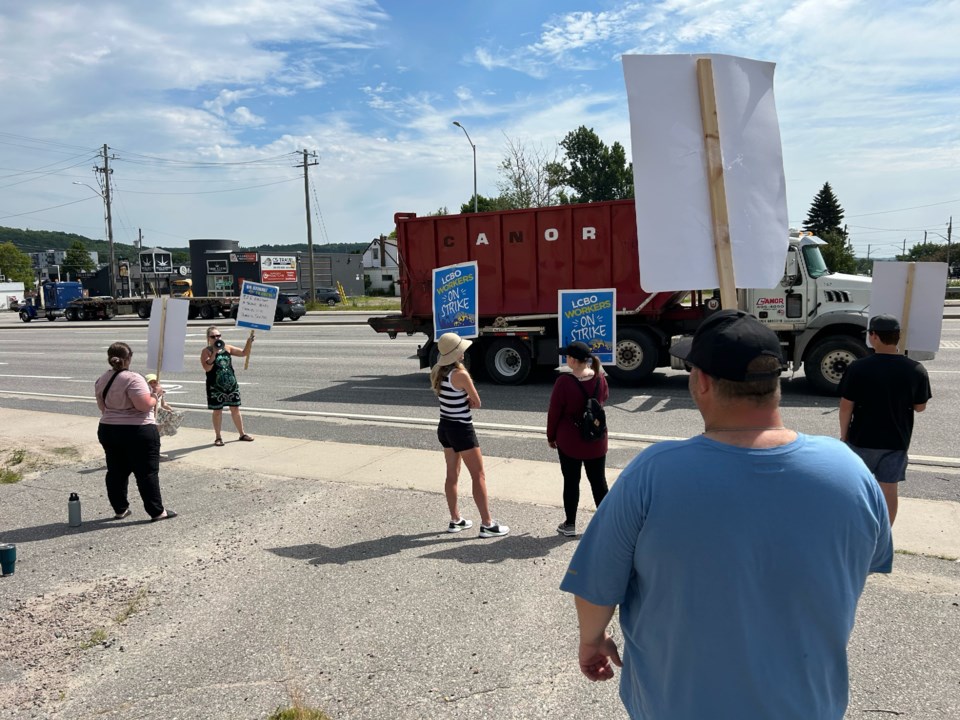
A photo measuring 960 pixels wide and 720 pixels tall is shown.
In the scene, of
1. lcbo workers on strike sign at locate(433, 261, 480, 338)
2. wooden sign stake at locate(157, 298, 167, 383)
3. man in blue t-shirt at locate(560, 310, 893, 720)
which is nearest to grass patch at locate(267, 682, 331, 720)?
man in blue t-shirt at locate(560, 310, 893, 720)

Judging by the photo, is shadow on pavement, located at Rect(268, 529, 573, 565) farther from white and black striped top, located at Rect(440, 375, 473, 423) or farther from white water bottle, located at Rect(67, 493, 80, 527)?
white water bottle, located at Rect(67, 493, 80, 527)

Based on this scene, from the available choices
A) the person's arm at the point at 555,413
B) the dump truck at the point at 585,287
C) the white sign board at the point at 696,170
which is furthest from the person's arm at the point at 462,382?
the dump truck at the point at 585,287

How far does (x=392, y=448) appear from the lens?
29.1 feet

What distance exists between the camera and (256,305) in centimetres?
995

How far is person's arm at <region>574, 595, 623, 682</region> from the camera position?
6.42 feet

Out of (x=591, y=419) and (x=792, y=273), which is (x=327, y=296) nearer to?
(x=792, y=273)

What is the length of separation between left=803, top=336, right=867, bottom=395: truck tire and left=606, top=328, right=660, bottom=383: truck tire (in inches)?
101

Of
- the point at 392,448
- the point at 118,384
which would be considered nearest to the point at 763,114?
the point at 118,384

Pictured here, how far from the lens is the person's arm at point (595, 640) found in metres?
1.96

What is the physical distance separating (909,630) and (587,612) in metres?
3.09

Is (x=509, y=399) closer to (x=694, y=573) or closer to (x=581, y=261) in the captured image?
(x=581, y=261)

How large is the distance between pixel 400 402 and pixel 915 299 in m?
8.27

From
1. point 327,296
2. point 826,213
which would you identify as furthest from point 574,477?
point 826,213

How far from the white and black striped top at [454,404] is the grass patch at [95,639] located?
2.71 m
